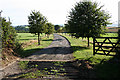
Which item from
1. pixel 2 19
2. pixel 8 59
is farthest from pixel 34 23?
pixel 8 59

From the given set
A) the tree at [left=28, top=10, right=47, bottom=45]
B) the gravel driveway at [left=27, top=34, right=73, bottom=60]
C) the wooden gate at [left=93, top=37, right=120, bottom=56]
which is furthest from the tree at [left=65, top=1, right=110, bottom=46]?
the tree at [left=28, top=10, right=47, bottom=45]

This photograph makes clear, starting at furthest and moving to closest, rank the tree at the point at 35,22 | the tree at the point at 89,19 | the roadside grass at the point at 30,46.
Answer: the tree at the point at 35,22
the tree at the point at 89,19
the roadside grass at the point at 30,46

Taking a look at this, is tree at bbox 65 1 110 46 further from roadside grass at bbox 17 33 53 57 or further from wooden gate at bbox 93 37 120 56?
roadside grass at bbox 17 33 53 57

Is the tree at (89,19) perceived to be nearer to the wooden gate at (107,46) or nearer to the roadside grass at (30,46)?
the wooden gate at (107,46)

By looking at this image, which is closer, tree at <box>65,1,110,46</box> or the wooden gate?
the wooden gate

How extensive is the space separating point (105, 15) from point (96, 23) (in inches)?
70.4

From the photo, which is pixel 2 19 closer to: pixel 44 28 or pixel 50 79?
pixel 50 79

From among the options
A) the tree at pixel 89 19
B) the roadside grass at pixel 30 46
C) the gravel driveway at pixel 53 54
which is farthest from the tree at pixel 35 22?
the tree at pixel 89 19

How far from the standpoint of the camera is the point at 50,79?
5.60 m

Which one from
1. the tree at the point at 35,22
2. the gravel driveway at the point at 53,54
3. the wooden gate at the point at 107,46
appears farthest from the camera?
the tree at the point at 35,22

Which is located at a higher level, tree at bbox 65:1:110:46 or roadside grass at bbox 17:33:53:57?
tree at bbox 65:1:110:46

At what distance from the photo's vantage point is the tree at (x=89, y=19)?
15.4m

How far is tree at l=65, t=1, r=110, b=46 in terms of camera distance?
50.7ft

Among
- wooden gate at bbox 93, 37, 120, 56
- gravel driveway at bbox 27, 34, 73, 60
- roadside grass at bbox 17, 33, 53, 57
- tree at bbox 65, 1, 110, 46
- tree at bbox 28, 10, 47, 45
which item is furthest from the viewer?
tree at bbox 28, 10, 47, 45
